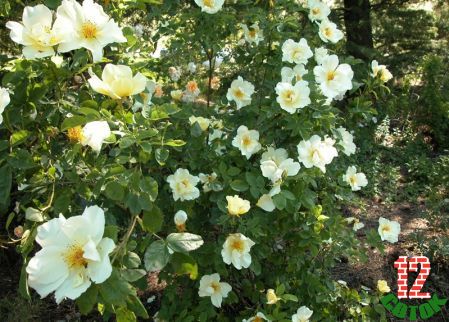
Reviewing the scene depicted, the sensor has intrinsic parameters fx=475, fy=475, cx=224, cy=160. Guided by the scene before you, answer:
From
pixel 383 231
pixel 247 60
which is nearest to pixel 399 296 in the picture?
pixel 383 231

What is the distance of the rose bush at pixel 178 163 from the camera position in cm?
111

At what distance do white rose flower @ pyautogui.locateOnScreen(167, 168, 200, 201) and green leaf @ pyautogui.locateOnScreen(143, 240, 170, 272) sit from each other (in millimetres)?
420

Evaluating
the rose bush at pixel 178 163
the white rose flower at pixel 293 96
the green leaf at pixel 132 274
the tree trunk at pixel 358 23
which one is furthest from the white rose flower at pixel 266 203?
the tree trunk at pixel 358 23

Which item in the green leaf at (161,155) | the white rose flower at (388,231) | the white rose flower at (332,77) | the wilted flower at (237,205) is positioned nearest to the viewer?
the green leaf at (161,155)

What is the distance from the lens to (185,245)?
3.74 feet

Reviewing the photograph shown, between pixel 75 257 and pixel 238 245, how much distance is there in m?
0.70

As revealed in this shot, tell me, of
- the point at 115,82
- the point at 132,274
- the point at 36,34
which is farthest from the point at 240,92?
the point at 132,274

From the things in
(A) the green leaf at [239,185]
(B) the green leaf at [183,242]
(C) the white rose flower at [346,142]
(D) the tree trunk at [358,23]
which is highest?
(B) the green leaf at [183,242]

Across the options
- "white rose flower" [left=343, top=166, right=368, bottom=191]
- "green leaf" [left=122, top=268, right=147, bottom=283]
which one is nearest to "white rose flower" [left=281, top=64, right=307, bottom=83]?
"white rose flower" [left=343, top=166, right=368, bottom=191]

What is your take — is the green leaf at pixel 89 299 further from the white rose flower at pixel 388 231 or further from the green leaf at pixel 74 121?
the white rose flower at pixel 388 231

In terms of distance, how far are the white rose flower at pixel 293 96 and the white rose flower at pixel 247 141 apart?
16 centimetres

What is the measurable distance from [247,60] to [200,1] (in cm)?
37

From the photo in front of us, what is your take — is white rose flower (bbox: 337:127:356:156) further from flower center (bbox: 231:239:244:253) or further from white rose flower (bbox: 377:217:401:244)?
flower center (bbox: 231:239:244:253)

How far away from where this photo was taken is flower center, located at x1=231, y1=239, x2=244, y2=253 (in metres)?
1.52
